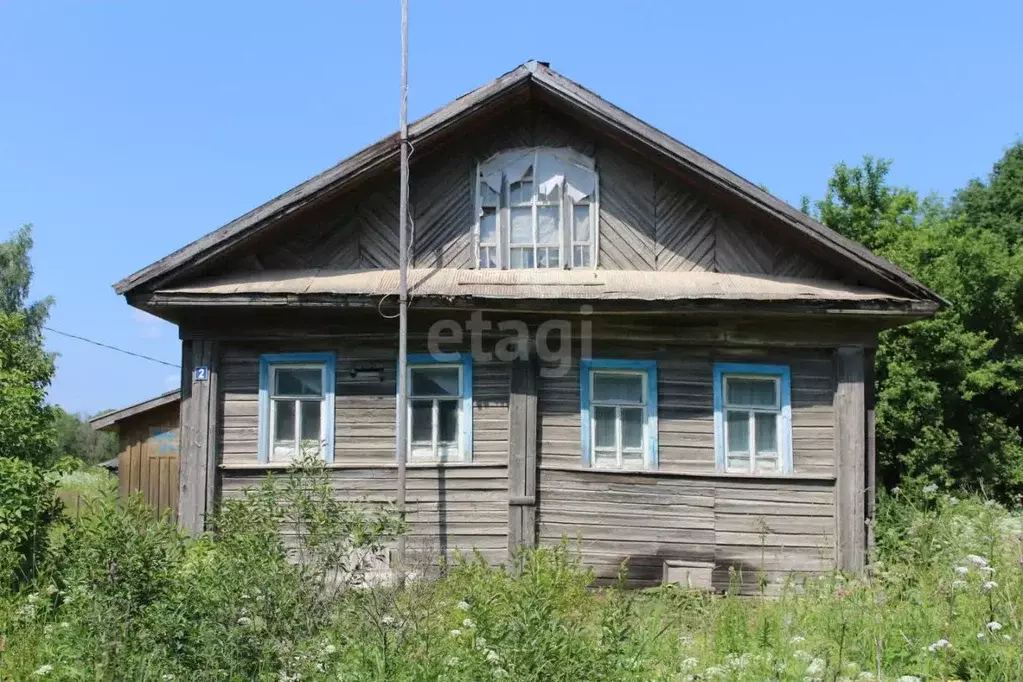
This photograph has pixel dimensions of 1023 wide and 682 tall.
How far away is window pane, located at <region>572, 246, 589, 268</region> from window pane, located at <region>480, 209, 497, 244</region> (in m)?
0.94

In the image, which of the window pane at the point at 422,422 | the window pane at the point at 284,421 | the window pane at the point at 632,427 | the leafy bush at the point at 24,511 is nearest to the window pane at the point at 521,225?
the window pane at the point at 422,422

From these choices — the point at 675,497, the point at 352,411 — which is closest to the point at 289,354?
the point at 352,411

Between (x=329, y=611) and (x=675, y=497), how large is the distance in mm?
5552

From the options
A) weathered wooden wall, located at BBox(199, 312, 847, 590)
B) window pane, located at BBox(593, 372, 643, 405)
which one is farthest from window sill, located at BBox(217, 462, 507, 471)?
window pane, located at BBox(593, 372, 643, 405)

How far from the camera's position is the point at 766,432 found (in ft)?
32.8

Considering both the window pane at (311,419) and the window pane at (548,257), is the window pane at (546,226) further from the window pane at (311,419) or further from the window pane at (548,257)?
the window pane at (311,419)

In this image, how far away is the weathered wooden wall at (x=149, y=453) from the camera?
63.8 ft

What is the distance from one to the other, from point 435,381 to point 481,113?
3095mm

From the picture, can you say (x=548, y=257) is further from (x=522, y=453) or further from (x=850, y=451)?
(x=850, y=451)

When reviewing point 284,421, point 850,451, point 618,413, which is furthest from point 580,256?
point 284,421

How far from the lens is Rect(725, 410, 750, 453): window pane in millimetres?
9945

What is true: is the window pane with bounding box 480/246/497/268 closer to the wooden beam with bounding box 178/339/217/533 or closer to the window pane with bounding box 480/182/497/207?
the window pane with bounding box 480/182/497/207

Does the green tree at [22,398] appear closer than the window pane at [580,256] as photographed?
Yes

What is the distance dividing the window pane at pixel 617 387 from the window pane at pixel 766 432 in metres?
1.36
